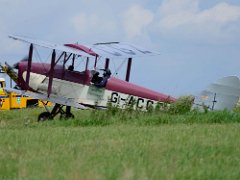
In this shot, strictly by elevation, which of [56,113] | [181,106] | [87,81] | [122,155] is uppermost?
[87,81]

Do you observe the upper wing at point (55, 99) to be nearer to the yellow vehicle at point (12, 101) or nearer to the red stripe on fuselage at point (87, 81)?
the red stripe on fuselage at point (87, 81)

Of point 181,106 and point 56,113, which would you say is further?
point 56,113

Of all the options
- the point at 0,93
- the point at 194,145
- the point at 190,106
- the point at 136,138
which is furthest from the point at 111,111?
the point at 0,93

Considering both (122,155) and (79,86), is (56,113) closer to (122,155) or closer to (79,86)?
(79,86)

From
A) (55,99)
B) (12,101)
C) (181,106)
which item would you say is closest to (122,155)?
(181,106)

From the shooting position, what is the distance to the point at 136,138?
27.8 feet

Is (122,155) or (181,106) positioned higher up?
(181,106)

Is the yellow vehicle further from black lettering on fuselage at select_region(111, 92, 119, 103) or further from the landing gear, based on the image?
black lettering on fuselage at select_region(111, 92, 119, 103)

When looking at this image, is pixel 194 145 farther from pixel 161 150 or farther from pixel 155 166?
pixel 155 166

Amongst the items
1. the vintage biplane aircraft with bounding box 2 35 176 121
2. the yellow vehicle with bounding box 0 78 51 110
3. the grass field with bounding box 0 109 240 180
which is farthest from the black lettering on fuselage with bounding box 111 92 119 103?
the yellow vehicle with bounding box 0 78 51 110

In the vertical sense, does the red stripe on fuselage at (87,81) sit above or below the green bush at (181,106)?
above

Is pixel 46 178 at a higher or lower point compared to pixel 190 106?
lower

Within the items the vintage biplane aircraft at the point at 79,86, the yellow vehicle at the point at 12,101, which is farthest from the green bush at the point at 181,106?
the yellow vehicle at the point at 12,101

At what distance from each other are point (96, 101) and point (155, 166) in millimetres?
12382
